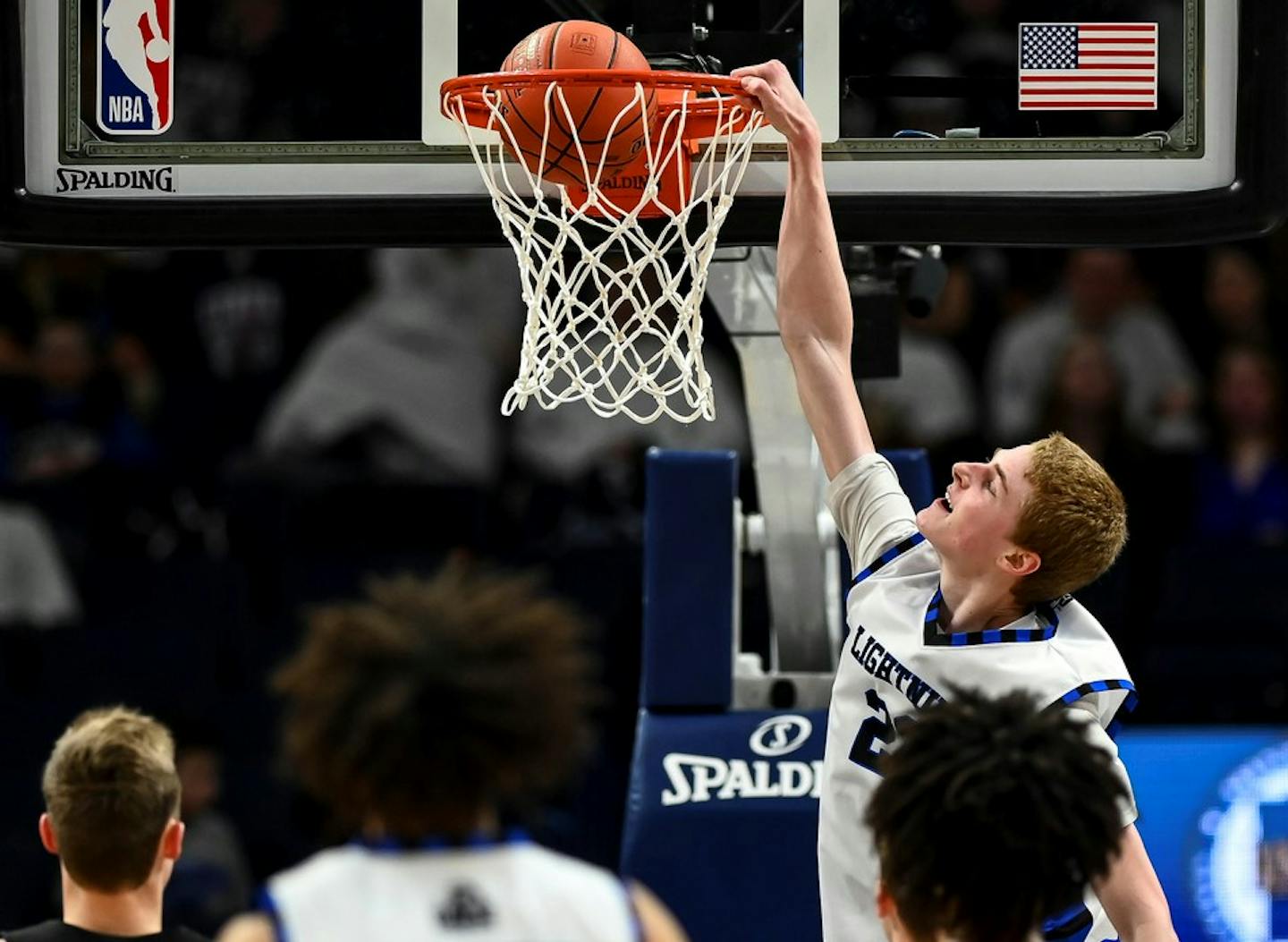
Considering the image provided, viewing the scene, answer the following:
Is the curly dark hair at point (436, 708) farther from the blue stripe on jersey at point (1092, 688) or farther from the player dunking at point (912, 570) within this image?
the blue stripe on jersey at point (1092, 688)

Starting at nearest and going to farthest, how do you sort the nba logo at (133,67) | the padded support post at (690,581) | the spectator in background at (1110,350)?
the nba logo at (133,67) → the padded support post at (690,581) → the spectator in background at (1110,350)

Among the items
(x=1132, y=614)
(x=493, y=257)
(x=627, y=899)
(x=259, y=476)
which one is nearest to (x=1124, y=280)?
(x=1132, y=614)

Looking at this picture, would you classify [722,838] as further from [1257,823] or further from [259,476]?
[259,476]

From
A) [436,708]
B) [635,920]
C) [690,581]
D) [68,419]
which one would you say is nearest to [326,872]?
[436,708]

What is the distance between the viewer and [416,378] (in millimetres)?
6965

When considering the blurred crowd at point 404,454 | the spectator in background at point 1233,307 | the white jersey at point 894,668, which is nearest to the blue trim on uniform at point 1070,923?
the white jersey at point 894,668

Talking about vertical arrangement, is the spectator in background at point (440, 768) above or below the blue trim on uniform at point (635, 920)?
above

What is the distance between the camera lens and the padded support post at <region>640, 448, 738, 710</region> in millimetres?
4855

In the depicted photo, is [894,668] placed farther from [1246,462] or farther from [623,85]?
[1246,462]

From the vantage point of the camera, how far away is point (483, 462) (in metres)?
7.09

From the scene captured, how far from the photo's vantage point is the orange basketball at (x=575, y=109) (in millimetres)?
3646

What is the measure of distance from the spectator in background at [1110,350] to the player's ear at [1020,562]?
392cm

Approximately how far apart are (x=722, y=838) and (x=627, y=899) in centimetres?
266

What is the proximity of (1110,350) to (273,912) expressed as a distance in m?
5.84
